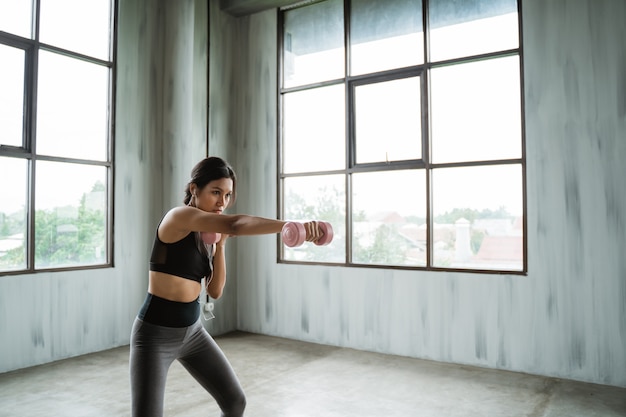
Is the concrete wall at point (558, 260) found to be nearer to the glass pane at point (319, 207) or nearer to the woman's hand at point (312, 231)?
the glass pane at point (319, 207)

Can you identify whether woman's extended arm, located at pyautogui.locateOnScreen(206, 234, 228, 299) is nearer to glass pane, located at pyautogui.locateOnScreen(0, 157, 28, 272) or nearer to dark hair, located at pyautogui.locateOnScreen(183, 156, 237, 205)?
dark hair, located at pyautogui.locateOnScreen(183, 156, 237, 205)

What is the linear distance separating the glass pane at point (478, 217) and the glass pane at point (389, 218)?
146mm

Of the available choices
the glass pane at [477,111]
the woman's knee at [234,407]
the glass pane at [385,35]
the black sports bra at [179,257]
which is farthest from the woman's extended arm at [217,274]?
the glass pane at [385,35]

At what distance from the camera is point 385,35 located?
4.39 metres

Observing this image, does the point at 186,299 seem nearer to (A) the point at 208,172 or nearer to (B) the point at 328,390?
(A) the point at 208,172

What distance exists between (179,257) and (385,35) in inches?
129

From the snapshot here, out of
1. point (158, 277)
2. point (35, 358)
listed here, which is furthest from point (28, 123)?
point (158, 277)

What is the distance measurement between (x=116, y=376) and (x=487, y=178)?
3199mm

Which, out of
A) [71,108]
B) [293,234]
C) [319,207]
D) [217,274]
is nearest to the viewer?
[293,234]

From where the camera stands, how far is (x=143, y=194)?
4.65 m

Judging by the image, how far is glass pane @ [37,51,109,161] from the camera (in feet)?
13.0

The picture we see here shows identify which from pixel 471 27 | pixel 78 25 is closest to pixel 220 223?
pixel 471 27

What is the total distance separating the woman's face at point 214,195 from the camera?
1.89 m

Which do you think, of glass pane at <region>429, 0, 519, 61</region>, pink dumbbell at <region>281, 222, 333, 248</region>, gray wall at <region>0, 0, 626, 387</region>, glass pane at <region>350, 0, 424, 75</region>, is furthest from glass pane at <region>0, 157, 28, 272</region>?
glass pane at <region>429, 0, 519, 61</region>
